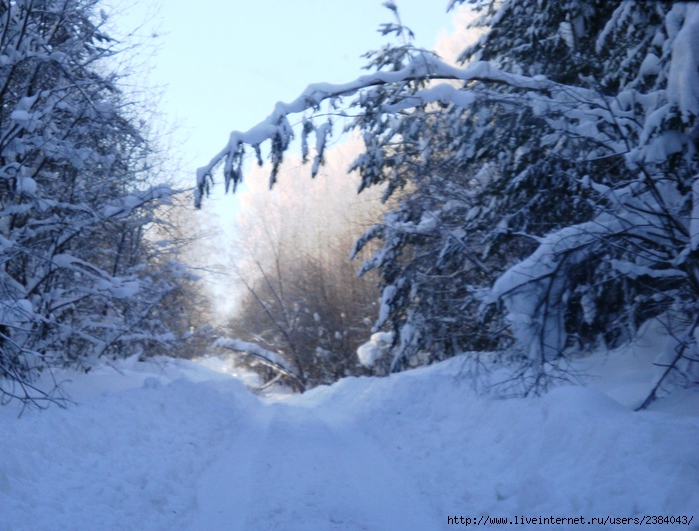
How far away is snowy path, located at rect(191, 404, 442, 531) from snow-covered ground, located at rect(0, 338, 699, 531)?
0.02 m

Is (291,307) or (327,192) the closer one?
(291,307)

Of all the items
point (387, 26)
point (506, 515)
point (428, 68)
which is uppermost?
point (387, 26)

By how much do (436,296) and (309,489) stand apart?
25.3ft

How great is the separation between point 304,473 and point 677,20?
671 cm

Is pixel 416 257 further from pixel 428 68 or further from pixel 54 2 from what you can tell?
pixel 54 2

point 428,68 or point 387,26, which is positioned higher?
point 387,26

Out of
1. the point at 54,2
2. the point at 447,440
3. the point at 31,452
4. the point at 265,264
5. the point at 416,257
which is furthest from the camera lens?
the point at 265,264

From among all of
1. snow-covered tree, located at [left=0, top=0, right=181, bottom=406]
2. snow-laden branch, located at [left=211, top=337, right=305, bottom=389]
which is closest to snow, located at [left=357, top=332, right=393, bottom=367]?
snow-covered tree, located at [left=0, top=0, right=181, bottom=406]

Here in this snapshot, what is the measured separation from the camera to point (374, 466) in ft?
25.1

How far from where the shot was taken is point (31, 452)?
613 centimetres

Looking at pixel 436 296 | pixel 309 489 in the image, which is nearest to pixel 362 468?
pixel 309 489

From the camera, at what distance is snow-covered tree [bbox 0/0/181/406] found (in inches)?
364

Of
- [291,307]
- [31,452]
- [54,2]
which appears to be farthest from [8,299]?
[291,307]

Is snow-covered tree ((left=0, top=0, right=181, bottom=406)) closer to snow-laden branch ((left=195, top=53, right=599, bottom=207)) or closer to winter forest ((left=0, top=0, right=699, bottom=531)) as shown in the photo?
winter forest ((left=0, top=0, right=699, bottom=531))
